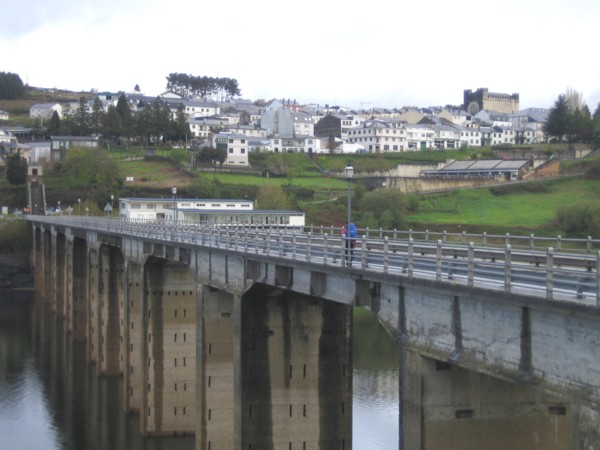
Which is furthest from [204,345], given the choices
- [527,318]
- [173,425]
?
[527,318]

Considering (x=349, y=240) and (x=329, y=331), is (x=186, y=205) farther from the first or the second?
(x=349, y=240)

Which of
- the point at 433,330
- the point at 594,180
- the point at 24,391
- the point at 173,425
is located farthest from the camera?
the point at 594,180

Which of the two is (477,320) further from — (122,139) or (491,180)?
(122,139)

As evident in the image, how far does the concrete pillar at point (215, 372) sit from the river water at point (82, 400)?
242 inches

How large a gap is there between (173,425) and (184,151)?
109m

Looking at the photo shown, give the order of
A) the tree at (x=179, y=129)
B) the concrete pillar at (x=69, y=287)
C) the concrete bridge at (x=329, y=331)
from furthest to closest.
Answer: the tree at (x=179, y=129) → the concrete pillar at (x=69, y=287) → the concrete bridge at (x=329, y=331)

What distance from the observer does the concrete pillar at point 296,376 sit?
3353 centimetres

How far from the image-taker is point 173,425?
46.8 meters

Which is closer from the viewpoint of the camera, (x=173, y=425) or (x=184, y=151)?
(x=173, y=425)

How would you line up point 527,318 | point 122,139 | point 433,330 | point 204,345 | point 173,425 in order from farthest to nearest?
point 122,139, point 173,425, point 204,345, point 433,330, point 527,318

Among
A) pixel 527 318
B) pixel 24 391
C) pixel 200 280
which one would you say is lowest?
pixel 24 391

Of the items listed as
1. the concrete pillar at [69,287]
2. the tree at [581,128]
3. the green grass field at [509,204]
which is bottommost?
the concrete pillar at [69,287]

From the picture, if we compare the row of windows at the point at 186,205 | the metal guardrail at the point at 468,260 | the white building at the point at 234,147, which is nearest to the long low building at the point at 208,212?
the row of windows at the point at 186,205

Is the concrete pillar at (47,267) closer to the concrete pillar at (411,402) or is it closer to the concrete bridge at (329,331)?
the concrete bridge at (329,331)
